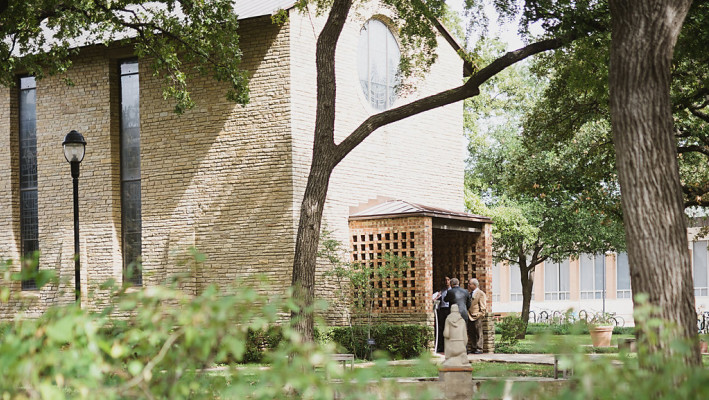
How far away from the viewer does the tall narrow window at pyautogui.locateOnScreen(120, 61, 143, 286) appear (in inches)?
945

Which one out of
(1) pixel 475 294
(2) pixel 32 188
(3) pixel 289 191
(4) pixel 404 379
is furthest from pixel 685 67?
(2) pixel 32 188

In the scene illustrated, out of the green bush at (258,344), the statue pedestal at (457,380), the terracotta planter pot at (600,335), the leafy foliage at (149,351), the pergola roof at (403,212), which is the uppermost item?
the pergola roof at (403,212)

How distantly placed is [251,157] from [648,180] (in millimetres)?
15001

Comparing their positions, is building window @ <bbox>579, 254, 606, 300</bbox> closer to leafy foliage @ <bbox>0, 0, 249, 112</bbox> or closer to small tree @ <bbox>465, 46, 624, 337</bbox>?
small tree @ <bbox>465, 46, 624, 337</bbox>

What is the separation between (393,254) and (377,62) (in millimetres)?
5823

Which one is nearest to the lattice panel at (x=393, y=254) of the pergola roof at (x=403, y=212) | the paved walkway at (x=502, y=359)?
the pergola roof at (x=403, y=212)

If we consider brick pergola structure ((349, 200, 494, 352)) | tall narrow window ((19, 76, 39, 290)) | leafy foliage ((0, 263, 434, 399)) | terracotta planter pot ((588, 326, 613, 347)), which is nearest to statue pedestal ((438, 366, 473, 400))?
leafy foliage ((0, 263, 434, 399))

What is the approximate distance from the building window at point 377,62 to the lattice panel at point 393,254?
406cm

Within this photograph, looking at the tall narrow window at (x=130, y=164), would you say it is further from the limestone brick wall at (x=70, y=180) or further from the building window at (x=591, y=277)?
the building window at (x=591, y=277)

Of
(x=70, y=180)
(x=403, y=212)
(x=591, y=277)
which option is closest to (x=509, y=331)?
(x=403, y=212)

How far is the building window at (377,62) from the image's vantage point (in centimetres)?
2445

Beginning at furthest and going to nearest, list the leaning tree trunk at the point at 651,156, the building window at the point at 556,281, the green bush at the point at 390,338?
the building window at the point at 556,281, the green bush at the point at 390,338, the leaning tree trunk at the point at 651,156

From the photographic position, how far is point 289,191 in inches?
848

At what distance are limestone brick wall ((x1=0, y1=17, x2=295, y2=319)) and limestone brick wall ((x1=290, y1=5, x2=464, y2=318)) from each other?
1.52 ft
